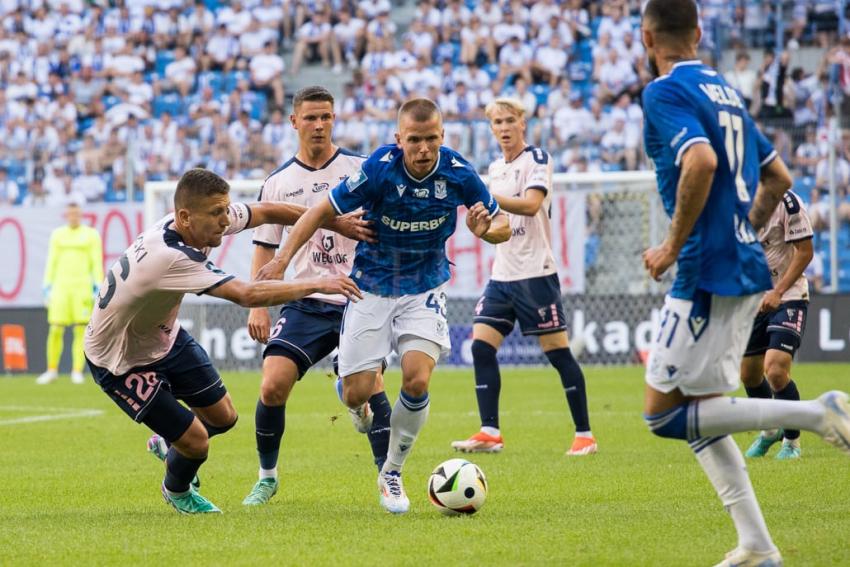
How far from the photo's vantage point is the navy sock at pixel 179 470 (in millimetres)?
7203

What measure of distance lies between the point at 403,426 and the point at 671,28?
9.15 feet

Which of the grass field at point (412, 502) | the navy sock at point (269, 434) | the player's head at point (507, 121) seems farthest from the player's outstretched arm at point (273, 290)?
the player's head at point (507, 121)

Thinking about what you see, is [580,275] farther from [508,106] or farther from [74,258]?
[508,106]

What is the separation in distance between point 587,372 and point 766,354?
365 inches

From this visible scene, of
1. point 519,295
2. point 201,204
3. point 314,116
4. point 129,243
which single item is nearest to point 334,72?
point 129,243

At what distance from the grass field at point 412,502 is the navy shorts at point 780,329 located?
865mm

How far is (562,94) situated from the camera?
23906 mm

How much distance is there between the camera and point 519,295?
10.7 m

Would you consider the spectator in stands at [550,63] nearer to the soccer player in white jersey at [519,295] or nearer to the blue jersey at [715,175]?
the soccer player in white jersey at [519,295]

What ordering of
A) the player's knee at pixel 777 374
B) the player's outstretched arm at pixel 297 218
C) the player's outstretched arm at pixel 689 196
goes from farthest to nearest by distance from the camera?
the player's knee at pixel 777 374
the player's outstretched arm at pixel 297 218
the player's outstretched arm at pixel 689 196

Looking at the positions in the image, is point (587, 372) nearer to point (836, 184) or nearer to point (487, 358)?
point (836, 184)

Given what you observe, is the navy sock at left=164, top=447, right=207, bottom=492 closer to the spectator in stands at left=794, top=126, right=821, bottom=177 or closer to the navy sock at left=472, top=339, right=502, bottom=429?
the navy sock at left=472, top=339, right=502, bottom=429

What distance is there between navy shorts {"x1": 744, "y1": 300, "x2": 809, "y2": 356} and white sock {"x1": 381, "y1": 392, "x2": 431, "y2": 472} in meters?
3.46

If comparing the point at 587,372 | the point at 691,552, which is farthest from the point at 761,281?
the point at 587,372
